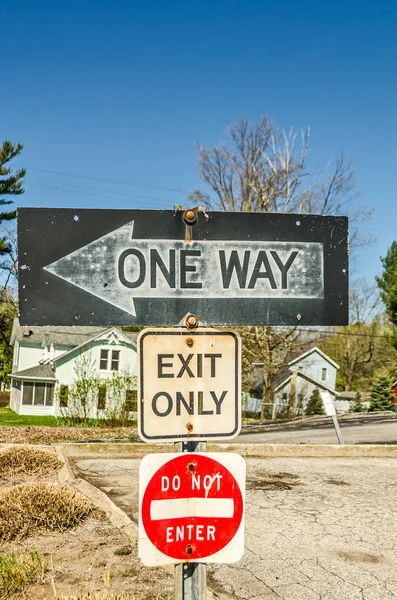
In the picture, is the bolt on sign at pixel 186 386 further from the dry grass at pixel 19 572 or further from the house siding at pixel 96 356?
the house siding at pixel 96 356

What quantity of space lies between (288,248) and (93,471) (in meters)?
8.59

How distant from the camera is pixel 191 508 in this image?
2.20 metres

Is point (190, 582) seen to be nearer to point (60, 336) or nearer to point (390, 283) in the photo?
point (390, 283)

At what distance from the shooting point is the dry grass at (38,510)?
18.9ft

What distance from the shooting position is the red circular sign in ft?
7.03

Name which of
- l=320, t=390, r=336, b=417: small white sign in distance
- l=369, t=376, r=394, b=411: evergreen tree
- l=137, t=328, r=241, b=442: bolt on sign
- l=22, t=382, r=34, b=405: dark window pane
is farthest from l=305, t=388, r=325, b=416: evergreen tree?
l=137, t=328, r=241, b=442: bolt on sign

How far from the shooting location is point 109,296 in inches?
90.7

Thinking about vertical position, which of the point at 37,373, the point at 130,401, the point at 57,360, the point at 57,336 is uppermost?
the point at 57,336

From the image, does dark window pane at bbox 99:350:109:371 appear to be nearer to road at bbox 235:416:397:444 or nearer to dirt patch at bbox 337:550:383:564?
road at bbox 235:416:397:444

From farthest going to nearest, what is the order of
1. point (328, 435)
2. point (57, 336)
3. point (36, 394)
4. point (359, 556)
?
1. point (57, 336)
2. point (36, 394)
3. point (328, 435)
4. point (359, 556)

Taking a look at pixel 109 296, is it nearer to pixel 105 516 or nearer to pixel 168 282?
pixel 168 282

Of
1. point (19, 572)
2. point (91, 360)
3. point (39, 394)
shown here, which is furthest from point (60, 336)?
point (19, 572)

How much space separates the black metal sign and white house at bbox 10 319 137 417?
120 ft

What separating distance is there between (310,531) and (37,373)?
39274mm
